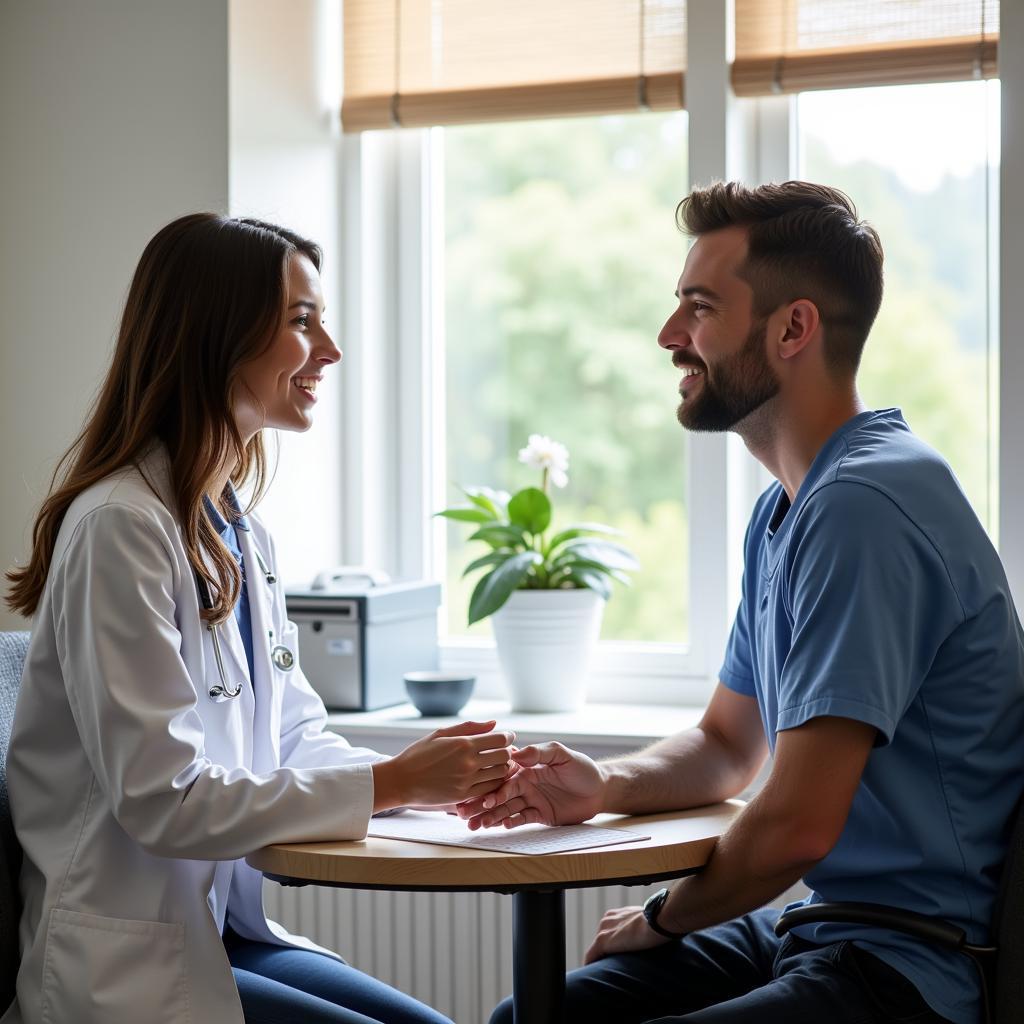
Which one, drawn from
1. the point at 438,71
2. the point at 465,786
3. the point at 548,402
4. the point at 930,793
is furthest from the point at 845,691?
the point at 438,71

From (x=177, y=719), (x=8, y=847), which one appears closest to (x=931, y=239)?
(x=177, y=719)

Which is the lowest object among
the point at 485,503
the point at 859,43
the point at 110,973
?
the point at 110,973

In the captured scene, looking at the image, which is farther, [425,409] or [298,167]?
[425,409]

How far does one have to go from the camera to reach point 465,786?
1.56m

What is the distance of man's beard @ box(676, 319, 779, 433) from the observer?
1726mm

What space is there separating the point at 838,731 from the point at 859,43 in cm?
165

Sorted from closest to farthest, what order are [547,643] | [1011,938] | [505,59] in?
[1011,938] → [547,643] → [505,59]

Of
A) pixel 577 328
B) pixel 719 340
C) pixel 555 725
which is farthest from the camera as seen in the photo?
pixel 577 328

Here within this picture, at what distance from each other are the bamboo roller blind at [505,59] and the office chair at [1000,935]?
5.76 feet

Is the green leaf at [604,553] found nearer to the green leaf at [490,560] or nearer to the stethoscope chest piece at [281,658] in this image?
the green leaf at [490,560]

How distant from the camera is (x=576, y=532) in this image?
8.76 ft

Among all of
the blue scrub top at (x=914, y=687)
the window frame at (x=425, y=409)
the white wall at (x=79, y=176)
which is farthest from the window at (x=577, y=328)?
the blue scrub top at (x=914, y=687)

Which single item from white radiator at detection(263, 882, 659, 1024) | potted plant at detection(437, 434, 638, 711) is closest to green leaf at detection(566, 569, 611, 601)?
potted plant at detection(437, 434, 638, 711)

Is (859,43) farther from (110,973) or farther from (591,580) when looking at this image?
(110,973)
